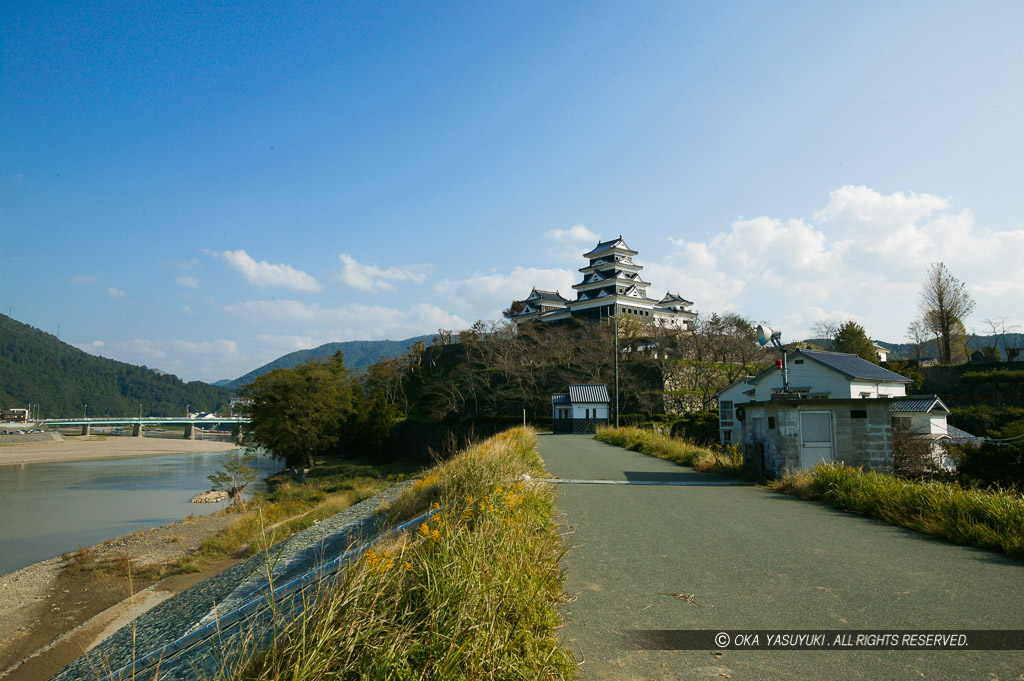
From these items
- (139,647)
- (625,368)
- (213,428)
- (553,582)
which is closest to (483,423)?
(625,368)

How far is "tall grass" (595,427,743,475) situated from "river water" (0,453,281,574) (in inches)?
772

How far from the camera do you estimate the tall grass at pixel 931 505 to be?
607cm

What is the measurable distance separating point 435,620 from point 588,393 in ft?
115

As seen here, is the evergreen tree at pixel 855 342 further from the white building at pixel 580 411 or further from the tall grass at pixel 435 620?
the tall grass at pixel 435 620

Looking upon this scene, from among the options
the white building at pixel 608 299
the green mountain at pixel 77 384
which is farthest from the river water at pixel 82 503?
the green mountain at pixel 77 384

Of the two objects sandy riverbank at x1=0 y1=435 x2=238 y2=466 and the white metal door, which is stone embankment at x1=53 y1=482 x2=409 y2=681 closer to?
the white metal door

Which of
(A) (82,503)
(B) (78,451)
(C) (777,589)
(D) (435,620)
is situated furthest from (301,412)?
(B) (78,451)

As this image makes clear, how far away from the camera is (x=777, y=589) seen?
4766mm

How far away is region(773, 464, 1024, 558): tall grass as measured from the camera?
6.07m

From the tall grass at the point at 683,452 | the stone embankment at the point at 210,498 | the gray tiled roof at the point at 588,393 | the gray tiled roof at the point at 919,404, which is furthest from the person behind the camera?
the gray tiled roof at the point at 588,393

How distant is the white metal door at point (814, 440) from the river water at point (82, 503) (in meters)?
21.6

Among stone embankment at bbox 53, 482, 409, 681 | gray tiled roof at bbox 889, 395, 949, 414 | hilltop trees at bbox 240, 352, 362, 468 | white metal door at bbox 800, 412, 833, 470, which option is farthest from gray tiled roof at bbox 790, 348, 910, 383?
hilltop trees at bbox 240, 352, 362, 468

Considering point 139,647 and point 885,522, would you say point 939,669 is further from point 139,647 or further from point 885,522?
point 139,647

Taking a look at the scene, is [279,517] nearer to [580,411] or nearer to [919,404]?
[580,411]
